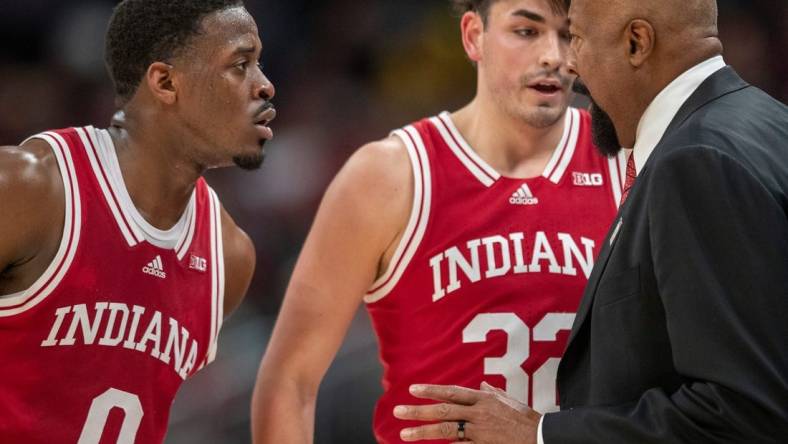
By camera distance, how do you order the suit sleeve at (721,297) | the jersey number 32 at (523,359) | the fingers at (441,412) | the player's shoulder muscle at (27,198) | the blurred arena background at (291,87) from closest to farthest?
1. the suit sleeve at (721,297)
2. the fingers at (441,412)
3. the player's shoulder muscle at (27,198)
4. the jersey number 32 at (523,359)
5. the blurred arena background at (291,87)

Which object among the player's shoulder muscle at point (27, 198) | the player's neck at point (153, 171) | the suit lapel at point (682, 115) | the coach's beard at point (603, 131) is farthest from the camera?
the player's neck at point (153, 171)

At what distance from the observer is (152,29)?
3.33m

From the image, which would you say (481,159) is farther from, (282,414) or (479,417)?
(479,417)

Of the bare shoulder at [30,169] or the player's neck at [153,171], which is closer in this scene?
the bare shoulder at [30,169]

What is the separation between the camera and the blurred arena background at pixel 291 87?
668 cm

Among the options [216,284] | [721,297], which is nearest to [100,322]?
[216,284]

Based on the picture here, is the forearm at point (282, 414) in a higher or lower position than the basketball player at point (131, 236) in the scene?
lower

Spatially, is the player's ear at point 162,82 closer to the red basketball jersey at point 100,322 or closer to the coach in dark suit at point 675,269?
the red basketball jersey at point 100,322

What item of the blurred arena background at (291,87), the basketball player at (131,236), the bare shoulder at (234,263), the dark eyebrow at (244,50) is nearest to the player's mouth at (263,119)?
the basketball player at (131,236)

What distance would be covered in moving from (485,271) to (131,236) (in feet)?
3.46

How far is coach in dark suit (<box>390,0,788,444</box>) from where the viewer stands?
216cm

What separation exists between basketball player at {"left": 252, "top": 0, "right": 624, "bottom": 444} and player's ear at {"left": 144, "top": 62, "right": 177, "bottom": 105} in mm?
592

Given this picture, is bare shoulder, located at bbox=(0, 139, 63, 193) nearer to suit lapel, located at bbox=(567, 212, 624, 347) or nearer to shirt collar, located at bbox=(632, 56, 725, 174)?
suit lapel, located at bbox=(567, 212, 624, 347)

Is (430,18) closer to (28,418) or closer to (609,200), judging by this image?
(609,200)
